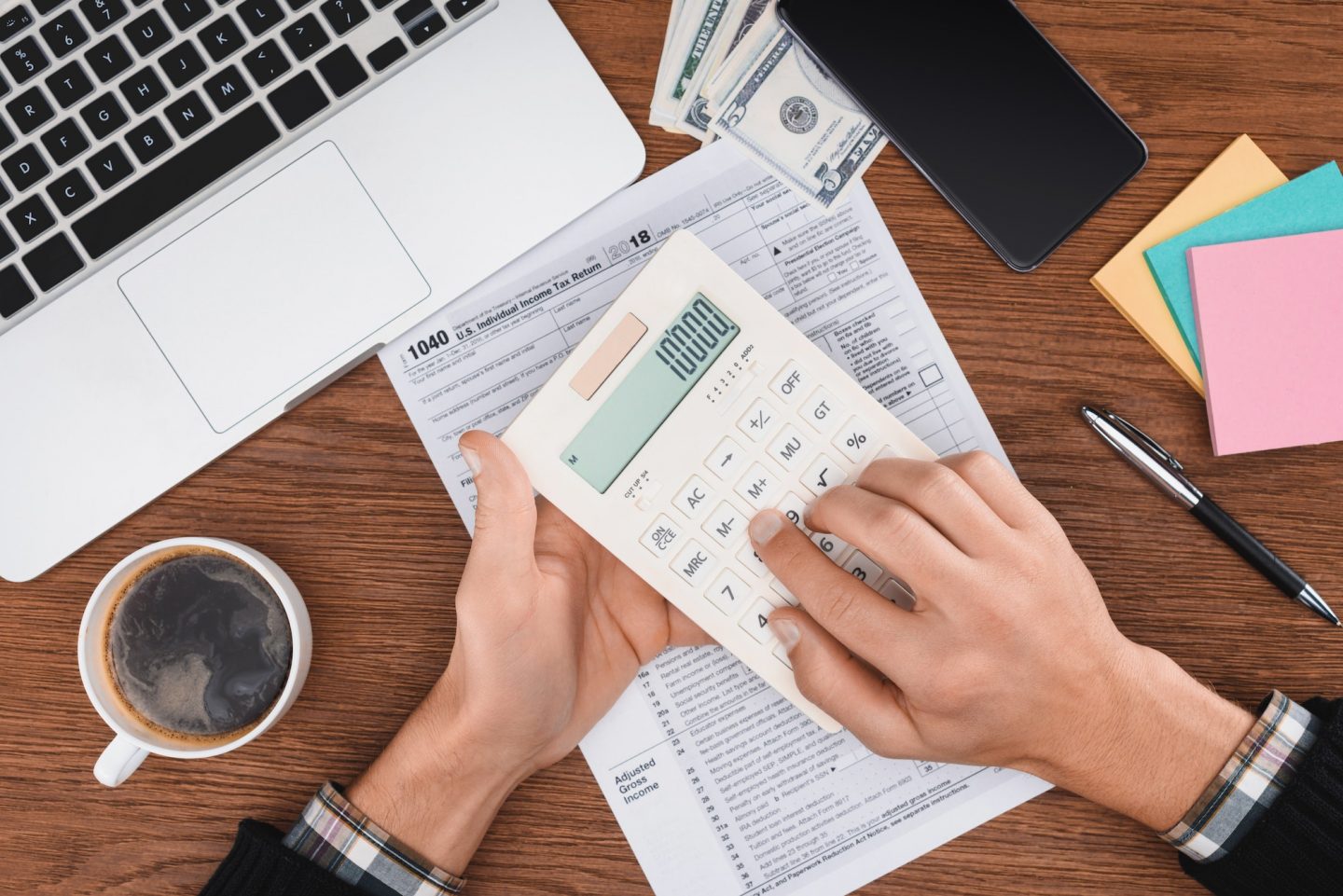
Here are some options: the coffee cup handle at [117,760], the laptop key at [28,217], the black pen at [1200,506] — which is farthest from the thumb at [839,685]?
the laptop key at [28,217]

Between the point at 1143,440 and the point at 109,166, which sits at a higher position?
the point at 109,166

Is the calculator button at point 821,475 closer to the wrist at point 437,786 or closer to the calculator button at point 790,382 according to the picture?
the calculator button at point 790,382

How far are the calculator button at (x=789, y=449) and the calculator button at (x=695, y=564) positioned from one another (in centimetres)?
7

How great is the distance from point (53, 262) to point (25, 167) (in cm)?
5

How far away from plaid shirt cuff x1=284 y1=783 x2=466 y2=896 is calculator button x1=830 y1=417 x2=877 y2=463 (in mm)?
362

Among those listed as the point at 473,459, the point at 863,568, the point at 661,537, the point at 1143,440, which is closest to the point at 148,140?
the point at 473,459

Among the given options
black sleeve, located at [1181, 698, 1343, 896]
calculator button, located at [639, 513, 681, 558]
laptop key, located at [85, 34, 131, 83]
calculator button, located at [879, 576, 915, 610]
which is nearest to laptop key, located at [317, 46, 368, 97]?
laptop key, located at [85, 34, 131, 83]

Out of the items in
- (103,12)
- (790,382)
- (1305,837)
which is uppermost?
(103,12)

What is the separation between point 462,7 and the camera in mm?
506

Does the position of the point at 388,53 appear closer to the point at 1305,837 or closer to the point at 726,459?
the point at 726,459

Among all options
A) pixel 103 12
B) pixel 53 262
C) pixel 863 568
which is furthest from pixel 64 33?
pixel 863 568

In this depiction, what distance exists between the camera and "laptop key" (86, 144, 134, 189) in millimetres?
492

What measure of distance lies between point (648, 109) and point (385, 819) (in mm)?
486

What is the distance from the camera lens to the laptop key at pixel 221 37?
1.61 feet
